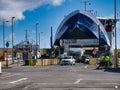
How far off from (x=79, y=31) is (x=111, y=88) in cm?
9106

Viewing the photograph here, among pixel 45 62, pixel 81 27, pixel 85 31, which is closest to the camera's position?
pixel 45 62

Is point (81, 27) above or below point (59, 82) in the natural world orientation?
above

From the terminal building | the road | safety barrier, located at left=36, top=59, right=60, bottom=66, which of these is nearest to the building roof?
the terminal building

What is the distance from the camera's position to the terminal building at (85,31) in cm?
10606

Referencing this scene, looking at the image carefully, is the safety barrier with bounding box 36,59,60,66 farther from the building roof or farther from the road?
the road

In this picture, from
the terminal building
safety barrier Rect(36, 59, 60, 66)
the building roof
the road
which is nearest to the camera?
the road

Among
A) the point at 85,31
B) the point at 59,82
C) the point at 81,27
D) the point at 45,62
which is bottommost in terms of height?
the point at 59,82

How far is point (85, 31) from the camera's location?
110500mm

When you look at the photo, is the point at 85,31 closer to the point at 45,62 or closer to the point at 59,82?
the point at 45,62

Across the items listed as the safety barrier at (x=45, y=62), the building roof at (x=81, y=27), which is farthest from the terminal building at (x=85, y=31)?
the safety barrier at (x=45, y=62)

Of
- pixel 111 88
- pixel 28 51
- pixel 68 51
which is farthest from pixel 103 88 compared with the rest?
pixel 68 51

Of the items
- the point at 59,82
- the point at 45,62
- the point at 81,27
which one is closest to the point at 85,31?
the point at 81,27

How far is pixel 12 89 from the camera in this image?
18.8 metres

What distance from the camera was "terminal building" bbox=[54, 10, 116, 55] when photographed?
106 meters
